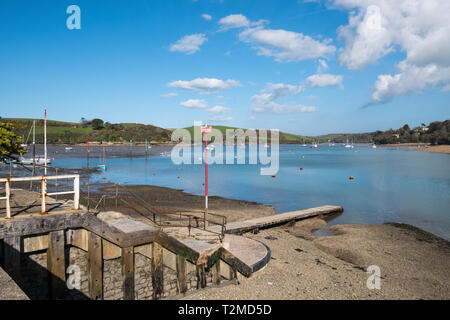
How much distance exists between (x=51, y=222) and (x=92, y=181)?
37368 millimetres

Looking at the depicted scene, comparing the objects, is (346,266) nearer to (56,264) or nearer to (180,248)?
(180,248)

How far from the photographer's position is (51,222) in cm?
983

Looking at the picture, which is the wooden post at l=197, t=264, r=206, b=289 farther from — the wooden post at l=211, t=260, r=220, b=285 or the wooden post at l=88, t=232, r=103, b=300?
the wooden post at l=88, t=232, r=103, b=300

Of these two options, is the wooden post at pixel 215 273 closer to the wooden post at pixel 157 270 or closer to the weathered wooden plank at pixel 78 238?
the wooden post at pixel 157 270

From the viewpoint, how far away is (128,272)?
11.1 m

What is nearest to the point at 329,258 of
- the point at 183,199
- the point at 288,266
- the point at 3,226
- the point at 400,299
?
the point at 288,266

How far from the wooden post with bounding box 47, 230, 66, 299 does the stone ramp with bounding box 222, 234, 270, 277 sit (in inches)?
232

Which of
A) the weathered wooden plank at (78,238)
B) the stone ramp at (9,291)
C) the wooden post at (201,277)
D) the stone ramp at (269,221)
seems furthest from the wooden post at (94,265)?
the stone ramp at (269,221)

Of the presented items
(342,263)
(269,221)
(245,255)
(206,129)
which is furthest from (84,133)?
(342,263)

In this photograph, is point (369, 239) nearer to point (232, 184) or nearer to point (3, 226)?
point (3, 226)

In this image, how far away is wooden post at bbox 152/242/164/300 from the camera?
11.6 metres

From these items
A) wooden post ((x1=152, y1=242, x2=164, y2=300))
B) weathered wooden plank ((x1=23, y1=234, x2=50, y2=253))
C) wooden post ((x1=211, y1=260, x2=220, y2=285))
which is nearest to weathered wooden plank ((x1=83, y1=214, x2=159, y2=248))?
wooden post ((x1=152, y1=242, x2=164, y2=300))

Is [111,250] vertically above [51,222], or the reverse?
[51,222]

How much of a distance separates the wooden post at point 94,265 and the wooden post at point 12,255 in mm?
2105
